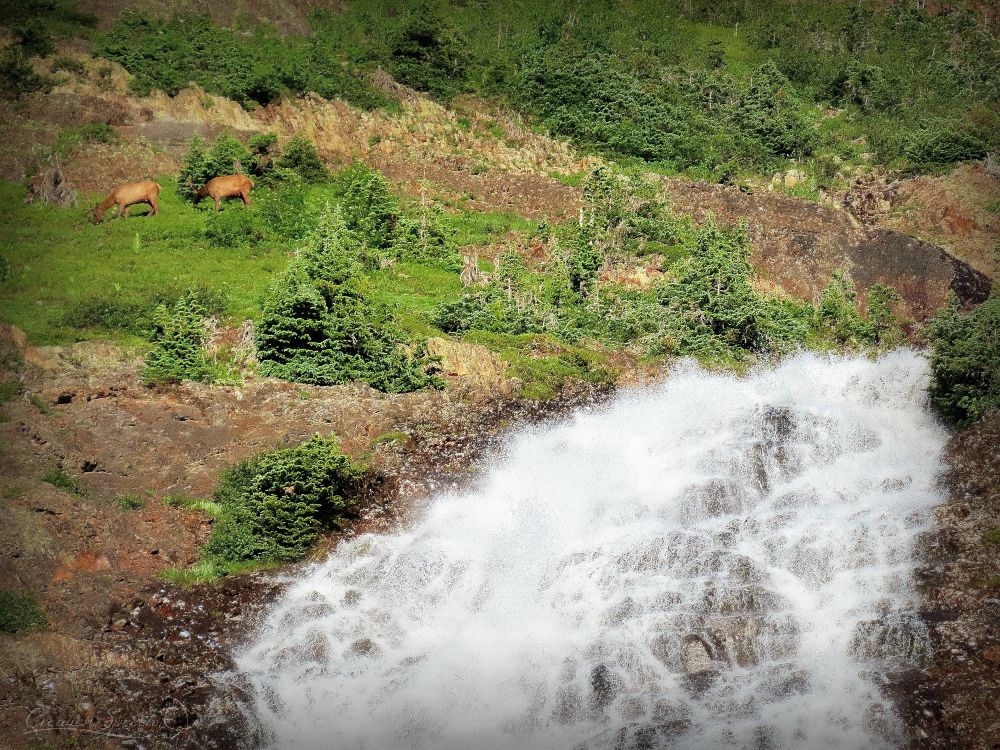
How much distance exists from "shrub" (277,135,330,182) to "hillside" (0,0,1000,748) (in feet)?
0.31

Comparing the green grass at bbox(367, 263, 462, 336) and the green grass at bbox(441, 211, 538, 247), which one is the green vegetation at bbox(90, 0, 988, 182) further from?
the green grass at bbox(367, 263, 462, 336)

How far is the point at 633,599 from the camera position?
30516 millimetres

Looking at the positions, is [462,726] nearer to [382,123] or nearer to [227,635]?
[227,635]

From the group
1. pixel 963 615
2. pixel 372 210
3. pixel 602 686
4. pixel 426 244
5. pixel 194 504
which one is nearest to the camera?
pixel 602 686

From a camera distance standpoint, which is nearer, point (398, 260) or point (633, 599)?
point (633, 599)

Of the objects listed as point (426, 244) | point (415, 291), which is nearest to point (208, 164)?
point (426, 244)

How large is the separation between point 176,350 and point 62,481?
5860 millimetres

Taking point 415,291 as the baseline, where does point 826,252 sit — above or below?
above

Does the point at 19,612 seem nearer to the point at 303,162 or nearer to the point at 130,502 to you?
the point at 130,502

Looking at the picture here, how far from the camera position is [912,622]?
1147 inches

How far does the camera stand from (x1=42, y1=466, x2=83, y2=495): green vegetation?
3206 cm

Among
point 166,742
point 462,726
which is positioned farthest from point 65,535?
point 462,726

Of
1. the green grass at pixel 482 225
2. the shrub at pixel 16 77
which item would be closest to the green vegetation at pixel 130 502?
the green grass at pixel 482 225

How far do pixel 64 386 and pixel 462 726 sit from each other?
1521 cm
